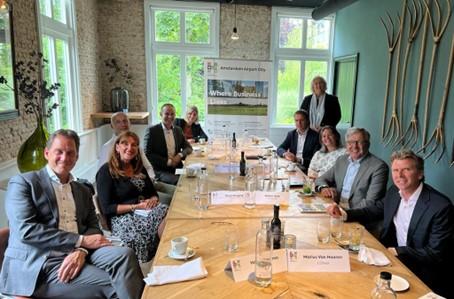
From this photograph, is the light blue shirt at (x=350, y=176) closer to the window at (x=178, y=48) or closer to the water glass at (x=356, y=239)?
the water glass at (x=356, y=239)

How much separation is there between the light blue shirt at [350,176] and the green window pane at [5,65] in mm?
3112

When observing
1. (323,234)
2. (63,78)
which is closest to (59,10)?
(63,78)

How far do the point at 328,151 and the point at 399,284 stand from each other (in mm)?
2287

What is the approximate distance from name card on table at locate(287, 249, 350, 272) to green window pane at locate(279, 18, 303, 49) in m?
5.90

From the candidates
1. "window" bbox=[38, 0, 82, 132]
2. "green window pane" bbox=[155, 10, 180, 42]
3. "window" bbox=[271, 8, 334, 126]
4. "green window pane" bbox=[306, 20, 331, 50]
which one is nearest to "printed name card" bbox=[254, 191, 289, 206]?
"window" bbox=[38, 0, 82, 132]

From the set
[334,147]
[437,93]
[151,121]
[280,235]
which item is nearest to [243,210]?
[280,235]

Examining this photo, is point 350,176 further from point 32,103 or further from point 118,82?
point 118,82

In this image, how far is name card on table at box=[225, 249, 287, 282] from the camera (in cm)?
141

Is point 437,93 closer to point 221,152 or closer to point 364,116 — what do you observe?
point 364,116

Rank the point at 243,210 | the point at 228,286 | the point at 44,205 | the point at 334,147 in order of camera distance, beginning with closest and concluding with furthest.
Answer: the point at 228,286
the point at 44,205
the point at 243,210
the point at 334,147

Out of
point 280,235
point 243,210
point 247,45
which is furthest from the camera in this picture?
point 247,45

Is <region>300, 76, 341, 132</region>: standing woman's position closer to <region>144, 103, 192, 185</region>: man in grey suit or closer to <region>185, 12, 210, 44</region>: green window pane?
<region>144, 103, 192, 185</region>: man in grey suit

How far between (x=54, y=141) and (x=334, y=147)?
2.64 meters

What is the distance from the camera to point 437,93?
368 centimetres
